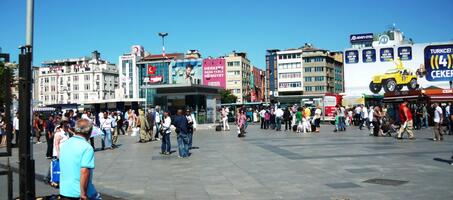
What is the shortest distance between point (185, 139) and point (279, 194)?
7065mm

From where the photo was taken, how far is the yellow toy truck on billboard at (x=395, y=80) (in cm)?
5231

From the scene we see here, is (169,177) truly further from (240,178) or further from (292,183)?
(292,183)

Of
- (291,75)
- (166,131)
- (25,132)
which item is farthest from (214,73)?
(25,132)

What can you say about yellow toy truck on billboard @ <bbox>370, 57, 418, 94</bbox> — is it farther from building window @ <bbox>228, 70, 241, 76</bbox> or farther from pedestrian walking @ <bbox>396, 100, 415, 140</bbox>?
building window @ <bbox>228, 70, 241, 76</bbox>

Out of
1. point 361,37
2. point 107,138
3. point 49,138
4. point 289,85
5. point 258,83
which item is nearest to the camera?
point 49,138

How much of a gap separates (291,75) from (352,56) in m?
64.3

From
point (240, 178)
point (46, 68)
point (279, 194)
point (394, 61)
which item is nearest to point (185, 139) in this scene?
point (240, 178)

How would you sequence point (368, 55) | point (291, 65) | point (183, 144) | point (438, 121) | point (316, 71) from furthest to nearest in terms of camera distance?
point (291, 65) < point (316, 71) < point (368, 55) < point (438, 121) < point (183, 144)

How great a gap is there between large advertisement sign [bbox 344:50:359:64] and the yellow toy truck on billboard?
347cm

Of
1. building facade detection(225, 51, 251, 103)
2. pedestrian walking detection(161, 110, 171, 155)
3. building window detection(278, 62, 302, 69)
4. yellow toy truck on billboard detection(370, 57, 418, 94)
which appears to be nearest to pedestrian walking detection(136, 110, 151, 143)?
→ pedestrian walking detection(161, 110, 171, 155)

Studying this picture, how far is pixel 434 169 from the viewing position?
11.1 meters

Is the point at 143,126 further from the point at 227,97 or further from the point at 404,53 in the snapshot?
the point at 227,97

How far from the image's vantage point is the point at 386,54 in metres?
56.2

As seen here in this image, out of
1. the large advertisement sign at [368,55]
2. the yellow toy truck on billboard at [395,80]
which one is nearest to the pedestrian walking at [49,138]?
the yellow toy truck on billboard at [395,80]
